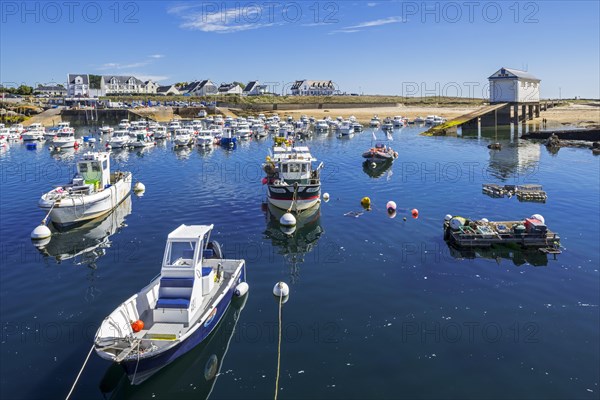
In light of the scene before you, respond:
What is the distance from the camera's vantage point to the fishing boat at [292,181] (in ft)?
120

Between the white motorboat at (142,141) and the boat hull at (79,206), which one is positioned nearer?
the boat hull at (79,206)

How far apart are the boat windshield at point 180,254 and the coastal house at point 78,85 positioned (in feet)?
564

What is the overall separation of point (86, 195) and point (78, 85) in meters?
157

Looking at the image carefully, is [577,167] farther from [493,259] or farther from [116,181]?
[116,181]

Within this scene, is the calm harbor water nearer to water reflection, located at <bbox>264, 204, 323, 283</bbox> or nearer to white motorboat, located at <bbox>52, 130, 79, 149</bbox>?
water reflection, located at <bbox>264, 204, 323, 283</bbox>

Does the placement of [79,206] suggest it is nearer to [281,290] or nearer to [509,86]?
[281,290]

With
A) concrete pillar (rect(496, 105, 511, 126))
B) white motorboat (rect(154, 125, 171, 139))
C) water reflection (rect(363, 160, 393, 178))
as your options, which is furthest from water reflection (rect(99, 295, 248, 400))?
concrete pillar (rect(496, 105, 511, 126))

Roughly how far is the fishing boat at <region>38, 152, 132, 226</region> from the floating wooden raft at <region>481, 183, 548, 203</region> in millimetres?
32459

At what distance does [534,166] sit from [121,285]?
5340cm

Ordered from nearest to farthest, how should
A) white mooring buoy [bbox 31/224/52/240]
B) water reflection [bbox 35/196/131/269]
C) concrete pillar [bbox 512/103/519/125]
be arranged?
water reflection [bbox 35/196/131/269]
white mooring buoy [bbox 31/224/52/240]
concrete pillar [bbox 512/103/519/125]

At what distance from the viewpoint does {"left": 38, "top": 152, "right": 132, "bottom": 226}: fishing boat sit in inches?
1331

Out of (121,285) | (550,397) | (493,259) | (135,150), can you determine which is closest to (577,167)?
(493,259)

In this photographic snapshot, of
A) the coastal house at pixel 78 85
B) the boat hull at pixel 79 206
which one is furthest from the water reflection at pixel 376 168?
the coastal house at pixel 78 85

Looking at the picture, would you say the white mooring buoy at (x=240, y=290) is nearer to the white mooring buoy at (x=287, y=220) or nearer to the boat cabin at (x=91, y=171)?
the white mooring buoy at (x=287, y=220)
